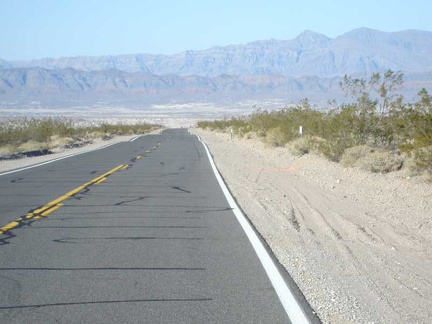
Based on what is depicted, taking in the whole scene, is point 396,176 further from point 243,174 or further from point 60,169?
point 60,169

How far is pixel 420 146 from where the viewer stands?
54.0 feet

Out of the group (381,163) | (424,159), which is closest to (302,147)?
(381,163)

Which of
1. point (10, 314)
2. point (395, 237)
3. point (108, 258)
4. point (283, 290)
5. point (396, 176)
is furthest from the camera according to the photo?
point (396, 176)

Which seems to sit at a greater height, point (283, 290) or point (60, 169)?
point (283, 290)

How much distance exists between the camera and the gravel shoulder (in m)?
6.94

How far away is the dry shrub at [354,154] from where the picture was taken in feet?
68.0

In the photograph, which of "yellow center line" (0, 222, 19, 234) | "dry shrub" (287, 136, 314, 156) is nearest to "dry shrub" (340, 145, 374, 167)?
"dry shrub" (287, 136, 314, 156)

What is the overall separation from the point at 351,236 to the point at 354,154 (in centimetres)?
1054

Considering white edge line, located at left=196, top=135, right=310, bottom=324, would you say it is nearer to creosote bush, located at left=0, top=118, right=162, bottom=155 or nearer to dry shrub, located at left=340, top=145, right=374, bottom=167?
dry shrub, located at left=340, top=145, right=374, bottom=167

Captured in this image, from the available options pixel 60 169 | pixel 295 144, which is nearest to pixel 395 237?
pixel 60 169

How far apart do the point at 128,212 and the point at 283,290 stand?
595 centimetres

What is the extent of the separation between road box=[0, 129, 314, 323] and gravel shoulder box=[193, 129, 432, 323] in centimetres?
60

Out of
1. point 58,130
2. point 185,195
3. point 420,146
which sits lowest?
point 58,130

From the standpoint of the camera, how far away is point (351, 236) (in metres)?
10.8
